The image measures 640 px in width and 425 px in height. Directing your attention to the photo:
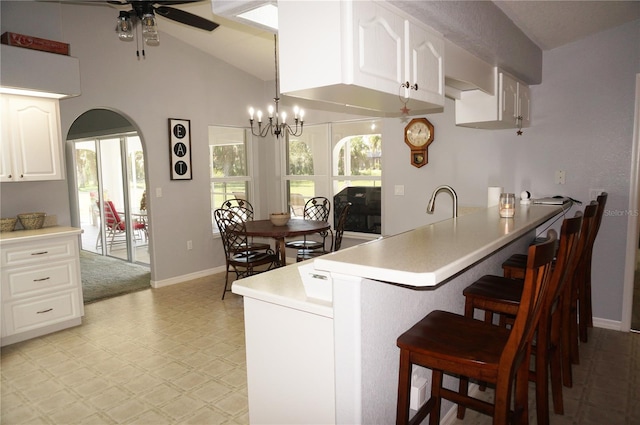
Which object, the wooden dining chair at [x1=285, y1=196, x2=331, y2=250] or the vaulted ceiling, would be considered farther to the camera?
the wooden dining chair at [x1=285, y1=196, x2=331, y2=250]

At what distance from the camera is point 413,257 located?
4.98 ft

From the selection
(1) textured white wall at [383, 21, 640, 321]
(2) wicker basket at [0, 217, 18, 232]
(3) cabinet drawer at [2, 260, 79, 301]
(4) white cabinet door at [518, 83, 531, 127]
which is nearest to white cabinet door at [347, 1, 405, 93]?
(4) white cabinet door at [518, 83, 531, 127]

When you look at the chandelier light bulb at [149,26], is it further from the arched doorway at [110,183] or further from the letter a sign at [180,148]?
the arched doorway at [110,183]

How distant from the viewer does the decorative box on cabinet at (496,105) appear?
313 cm

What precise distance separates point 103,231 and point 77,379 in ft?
14.9

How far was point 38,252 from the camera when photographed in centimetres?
351

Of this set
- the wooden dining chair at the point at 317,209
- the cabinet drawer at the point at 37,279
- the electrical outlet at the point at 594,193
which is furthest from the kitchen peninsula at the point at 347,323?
the wooden dining chair at the point at 317,209

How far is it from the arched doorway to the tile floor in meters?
2.66

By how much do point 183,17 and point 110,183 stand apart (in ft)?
15.3

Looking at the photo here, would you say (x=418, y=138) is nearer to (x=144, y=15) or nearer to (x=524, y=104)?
(x=524, y=104)

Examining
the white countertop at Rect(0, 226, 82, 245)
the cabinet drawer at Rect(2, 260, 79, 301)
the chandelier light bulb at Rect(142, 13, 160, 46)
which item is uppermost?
the chandelier light bulb at Rect(142, 13, 160, 46)

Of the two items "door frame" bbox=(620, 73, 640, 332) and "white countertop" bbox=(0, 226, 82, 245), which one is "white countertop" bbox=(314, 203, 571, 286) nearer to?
"door frame" bbox=(620, 73, 640, 332)

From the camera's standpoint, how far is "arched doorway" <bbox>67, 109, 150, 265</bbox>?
A: 247 inches

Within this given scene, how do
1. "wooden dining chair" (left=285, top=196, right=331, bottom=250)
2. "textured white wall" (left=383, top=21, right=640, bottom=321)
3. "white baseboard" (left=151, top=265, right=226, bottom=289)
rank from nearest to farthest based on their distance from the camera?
1. "textured white wall" (left=383, top=21, right=640, bottom=321)
2. "white baseboard" (left=151, top=265, right=226, bottom=289)
3. "wooden dining chair" (left=285, top=196, right=331, bottom=250)
